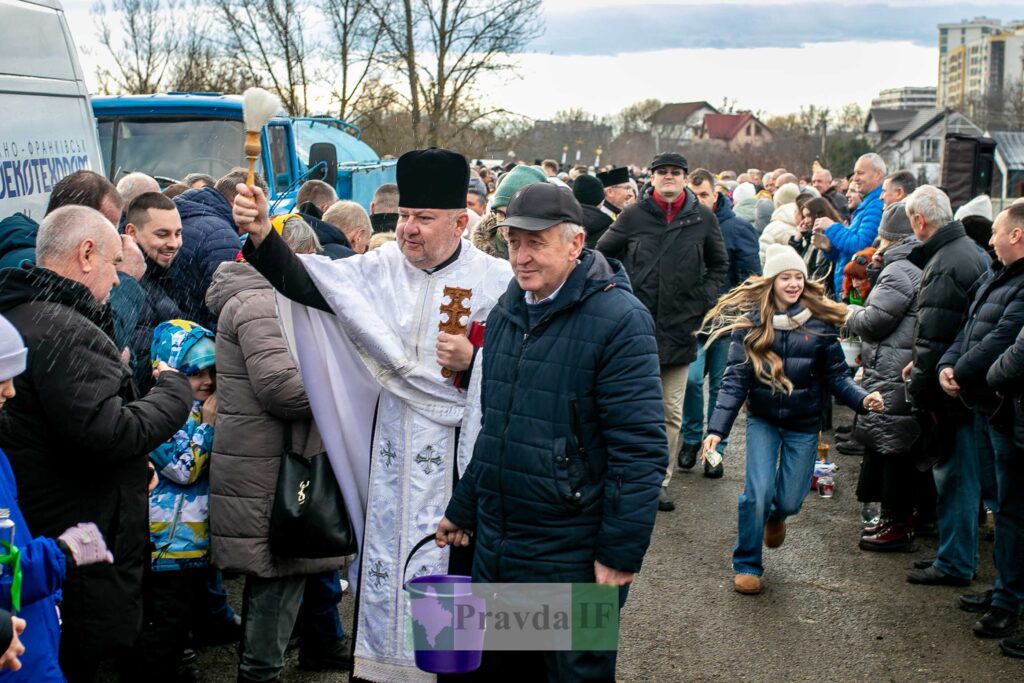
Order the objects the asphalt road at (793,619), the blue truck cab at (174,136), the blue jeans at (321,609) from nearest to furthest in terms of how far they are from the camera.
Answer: the blue jeans at (321,609), the asphalt road at (793,619), the blue truck cab at (174,136)

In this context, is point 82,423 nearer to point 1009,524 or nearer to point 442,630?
point 442,630

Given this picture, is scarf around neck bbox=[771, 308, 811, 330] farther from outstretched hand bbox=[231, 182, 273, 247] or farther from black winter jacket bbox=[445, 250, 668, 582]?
outstretched hand bbox=[231, 182, 273, 247]

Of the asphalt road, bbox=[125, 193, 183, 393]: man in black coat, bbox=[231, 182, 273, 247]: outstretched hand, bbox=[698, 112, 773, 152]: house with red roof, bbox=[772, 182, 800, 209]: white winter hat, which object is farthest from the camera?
bbox=[698, 112, 773, 152]: house with red roof

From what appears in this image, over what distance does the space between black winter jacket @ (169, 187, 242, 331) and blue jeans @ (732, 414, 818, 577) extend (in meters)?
3.05

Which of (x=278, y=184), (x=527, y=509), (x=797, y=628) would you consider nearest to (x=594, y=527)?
(x=527, y=509)

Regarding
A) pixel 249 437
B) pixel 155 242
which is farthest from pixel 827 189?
pixel 249 437

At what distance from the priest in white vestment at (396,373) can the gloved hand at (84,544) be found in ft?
4.35

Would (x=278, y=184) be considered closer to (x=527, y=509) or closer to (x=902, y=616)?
(x=902, y=616)

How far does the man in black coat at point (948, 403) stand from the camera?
642cm

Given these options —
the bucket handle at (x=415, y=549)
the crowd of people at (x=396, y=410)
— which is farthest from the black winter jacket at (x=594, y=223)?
the bucket handle at (x=415, y=549)

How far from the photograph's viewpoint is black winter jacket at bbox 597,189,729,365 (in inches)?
330

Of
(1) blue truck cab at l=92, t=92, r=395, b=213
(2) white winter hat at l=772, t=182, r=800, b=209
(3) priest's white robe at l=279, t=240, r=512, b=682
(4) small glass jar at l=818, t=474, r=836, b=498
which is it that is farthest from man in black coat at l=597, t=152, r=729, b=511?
(2) white winter hat at l=772, t=182, r=800, b=209

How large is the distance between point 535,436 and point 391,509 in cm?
103

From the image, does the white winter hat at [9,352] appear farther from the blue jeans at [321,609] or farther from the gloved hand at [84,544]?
the blue jeans at [321,609]
